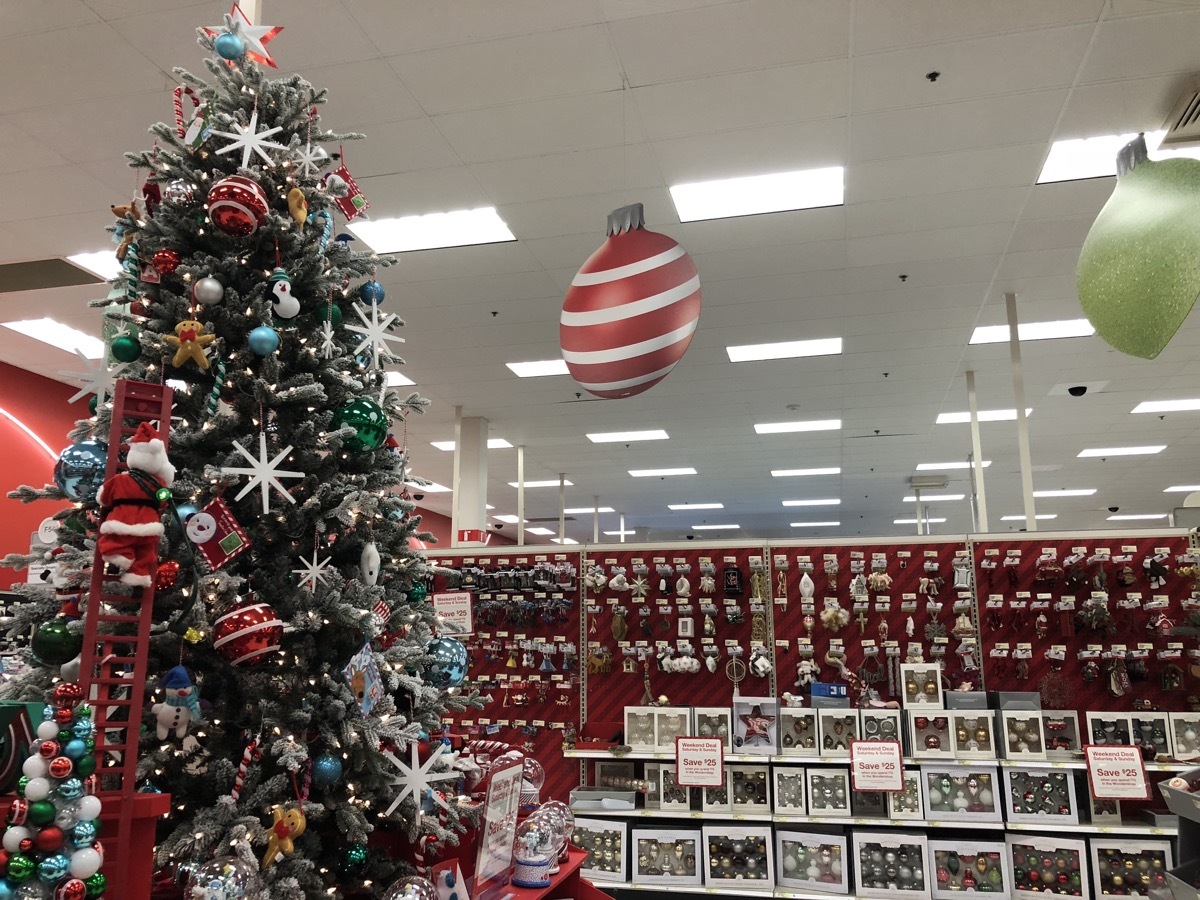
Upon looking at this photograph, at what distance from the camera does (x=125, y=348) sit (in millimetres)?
2059

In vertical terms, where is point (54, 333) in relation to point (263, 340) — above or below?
above

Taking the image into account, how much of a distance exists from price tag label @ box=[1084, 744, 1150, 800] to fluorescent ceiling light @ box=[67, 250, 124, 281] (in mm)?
6732

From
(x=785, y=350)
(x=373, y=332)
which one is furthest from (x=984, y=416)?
(x=373, y=332)

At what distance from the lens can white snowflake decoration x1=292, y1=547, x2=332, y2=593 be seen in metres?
2.11

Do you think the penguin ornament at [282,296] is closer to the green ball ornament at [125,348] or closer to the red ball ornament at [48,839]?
the green ball ornament at [125,348]

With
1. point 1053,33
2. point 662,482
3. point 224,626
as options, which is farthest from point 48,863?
point 662,482

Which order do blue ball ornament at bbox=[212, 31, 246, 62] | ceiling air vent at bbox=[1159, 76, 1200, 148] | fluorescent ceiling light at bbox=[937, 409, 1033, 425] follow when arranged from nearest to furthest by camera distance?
blue ball ornament at bbox=[212, 31, 246, 62], ceiling air vent at bbox=[1159, 76, 1200, 148], fluorescent ceiling light at bbox=[937, 409, 1033, 425]

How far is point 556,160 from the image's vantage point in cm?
449

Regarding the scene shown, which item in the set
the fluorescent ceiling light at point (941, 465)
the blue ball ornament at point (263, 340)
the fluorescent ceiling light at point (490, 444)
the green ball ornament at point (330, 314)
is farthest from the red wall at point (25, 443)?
the fluorescent ceiling light at point (941, 465)

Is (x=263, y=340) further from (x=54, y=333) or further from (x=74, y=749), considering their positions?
(x=54, y=333)

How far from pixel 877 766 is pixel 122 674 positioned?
3772 mm

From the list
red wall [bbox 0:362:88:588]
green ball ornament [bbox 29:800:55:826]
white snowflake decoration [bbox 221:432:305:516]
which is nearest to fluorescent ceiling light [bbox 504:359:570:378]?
red wall [bbox 0:362:88:588]

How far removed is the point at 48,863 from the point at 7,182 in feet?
15.6

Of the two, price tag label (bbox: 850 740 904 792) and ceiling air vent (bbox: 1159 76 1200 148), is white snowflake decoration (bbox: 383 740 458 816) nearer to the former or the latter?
price tag label (bbox: 850 740 904 792)
